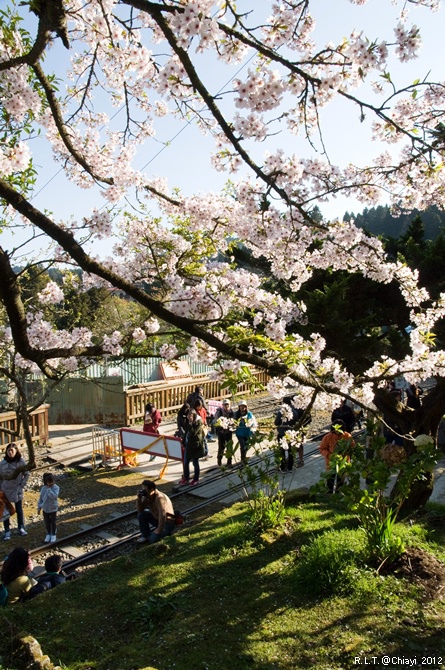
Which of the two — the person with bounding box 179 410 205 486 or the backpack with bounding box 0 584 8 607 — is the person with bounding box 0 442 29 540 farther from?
the person with bounding box 179 410 205 486

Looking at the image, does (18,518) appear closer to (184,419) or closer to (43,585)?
(43,585)

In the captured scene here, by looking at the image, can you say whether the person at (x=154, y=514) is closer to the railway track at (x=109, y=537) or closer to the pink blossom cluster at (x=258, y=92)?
the railway track at (x=109, y=537)

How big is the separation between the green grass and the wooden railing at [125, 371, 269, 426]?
31.3 feet

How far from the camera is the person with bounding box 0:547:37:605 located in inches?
214

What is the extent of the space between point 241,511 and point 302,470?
3.44 metres

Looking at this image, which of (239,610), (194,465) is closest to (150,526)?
(194,465)

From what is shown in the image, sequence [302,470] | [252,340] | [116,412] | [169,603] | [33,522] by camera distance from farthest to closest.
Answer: [116,412] < [302,470] < [33,522] < [169,603] < [252,340]

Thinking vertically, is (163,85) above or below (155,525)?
above

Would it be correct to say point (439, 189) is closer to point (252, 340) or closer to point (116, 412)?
point (252, 340)

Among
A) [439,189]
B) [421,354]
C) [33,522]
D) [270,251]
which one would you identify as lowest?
[33,522]

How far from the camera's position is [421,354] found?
529 centimetres

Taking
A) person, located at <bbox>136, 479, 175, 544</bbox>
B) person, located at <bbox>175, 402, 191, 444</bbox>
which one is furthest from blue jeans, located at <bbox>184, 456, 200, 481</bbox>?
person, located at <bbox>136, 479, 175, 544</bbox>

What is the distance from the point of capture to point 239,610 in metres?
4.78

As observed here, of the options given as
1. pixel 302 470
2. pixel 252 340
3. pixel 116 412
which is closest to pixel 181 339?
pixel 252 340
